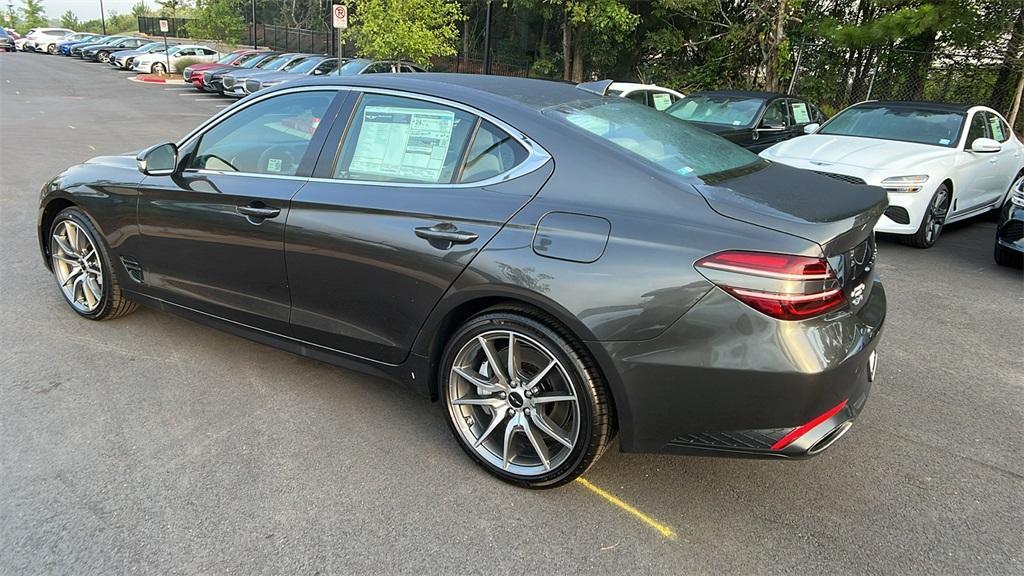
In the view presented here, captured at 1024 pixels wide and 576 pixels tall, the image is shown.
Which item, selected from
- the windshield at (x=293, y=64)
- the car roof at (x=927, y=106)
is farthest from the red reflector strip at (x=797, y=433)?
the windshield at (x=293, y=64)

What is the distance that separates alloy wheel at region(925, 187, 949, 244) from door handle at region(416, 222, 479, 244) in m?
5.97

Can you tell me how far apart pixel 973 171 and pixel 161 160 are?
784 centimetres

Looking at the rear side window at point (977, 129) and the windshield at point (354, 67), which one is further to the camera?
the windshield at point (354, 67)

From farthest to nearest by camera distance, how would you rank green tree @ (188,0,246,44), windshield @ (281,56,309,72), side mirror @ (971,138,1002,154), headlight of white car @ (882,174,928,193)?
green tree @ (188,0,246,44) → windshield @ (281,56,309,72) → side mirror @ (971,138,1002,154) → headlight of white car @ (882,174,928,193)

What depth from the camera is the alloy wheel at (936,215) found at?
6898mm

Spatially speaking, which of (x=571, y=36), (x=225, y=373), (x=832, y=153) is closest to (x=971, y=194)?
(x=832, y=153)

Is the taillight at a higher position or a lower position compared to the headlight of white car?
higher

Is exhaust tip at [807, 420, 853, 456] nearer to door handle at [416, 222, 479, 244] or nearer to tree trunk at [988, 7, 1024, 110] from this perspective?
door handle at [416, 222, 479, 244]

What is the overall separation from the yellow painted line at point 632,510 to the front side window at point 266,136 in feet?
6.58

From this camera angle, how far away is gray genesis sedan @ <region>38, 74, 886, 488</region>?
233cm

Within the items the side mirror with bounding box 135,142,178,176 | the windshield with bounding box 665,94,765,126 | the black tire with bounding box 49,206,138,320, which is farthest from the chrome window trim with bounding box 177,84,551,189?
the windshield with bounding box 665,94,765,126

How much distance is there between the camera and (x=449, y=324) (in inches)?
114

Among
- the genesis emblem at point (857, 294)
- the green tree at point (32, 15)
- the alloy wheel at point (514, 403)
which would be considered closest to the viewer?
the genesis emblem at point (857, 294)

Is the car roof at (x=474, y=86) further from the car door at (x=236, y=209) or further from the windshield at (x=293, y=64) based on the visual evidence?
the windshield at (x=293, y=64)
